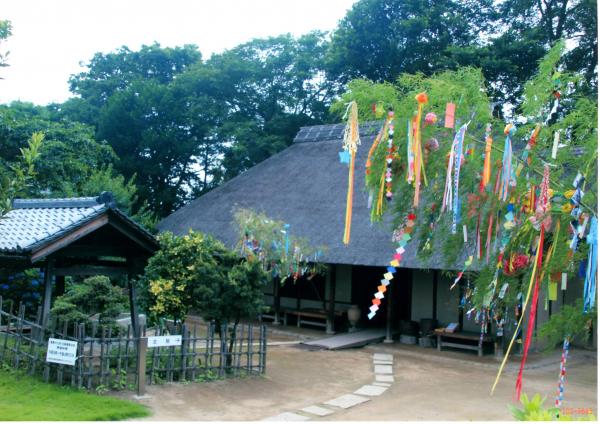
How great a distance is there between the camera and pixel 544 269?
551 centimetres

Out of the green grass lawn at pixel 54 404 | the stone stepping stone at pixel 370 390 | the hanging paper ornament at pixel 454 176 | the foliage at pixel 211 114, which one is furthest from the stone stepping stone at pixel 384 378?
the foliage at pixel 211 114

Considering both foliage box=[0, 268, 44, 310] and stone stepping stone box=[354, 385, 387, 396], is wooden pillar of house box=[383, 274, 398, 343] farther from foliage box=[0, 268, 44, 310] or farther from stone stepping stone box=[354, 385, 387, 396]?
foliage box=[0, 268, 44, 310]

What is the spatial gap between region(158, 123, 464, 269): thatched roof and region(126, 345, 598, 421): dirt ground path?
1.99 meters

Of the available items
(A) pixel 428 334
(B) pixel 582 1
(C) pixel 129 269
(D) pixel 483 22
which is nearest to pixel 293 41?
(D) pixel 483 22

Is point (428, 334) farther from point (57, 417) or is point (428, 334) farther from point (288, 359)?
point (57, 417)

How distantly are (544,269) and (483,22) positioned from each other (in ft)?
69.0

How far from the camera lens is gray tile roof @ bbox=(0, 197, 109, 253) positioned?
821 cm

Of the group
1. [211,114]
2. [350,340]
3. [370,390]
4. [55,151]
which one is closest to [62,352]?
[370,390]

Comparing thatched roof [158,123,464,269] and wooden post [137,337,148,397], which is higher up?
thatched roof [158,123,464,269]

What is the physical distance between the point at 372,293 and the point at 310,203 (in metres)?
2.86

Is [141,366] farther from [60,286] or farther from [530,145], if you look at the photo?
[530,145]

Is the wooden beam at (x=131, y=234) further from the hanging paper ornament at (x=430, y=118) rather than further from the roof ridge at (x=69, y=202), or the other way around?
the hanging paper ornament at (x=430, y=118)

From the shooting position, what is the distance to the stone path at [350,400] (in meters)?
7.68

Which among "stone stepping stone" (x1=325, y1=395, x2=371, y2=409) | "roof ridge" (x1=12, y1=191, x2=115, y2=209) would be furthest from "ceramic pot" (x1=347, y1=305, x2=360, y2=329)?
"roof ridge" (x1=12, y1=191, x2=115, y2=209)
